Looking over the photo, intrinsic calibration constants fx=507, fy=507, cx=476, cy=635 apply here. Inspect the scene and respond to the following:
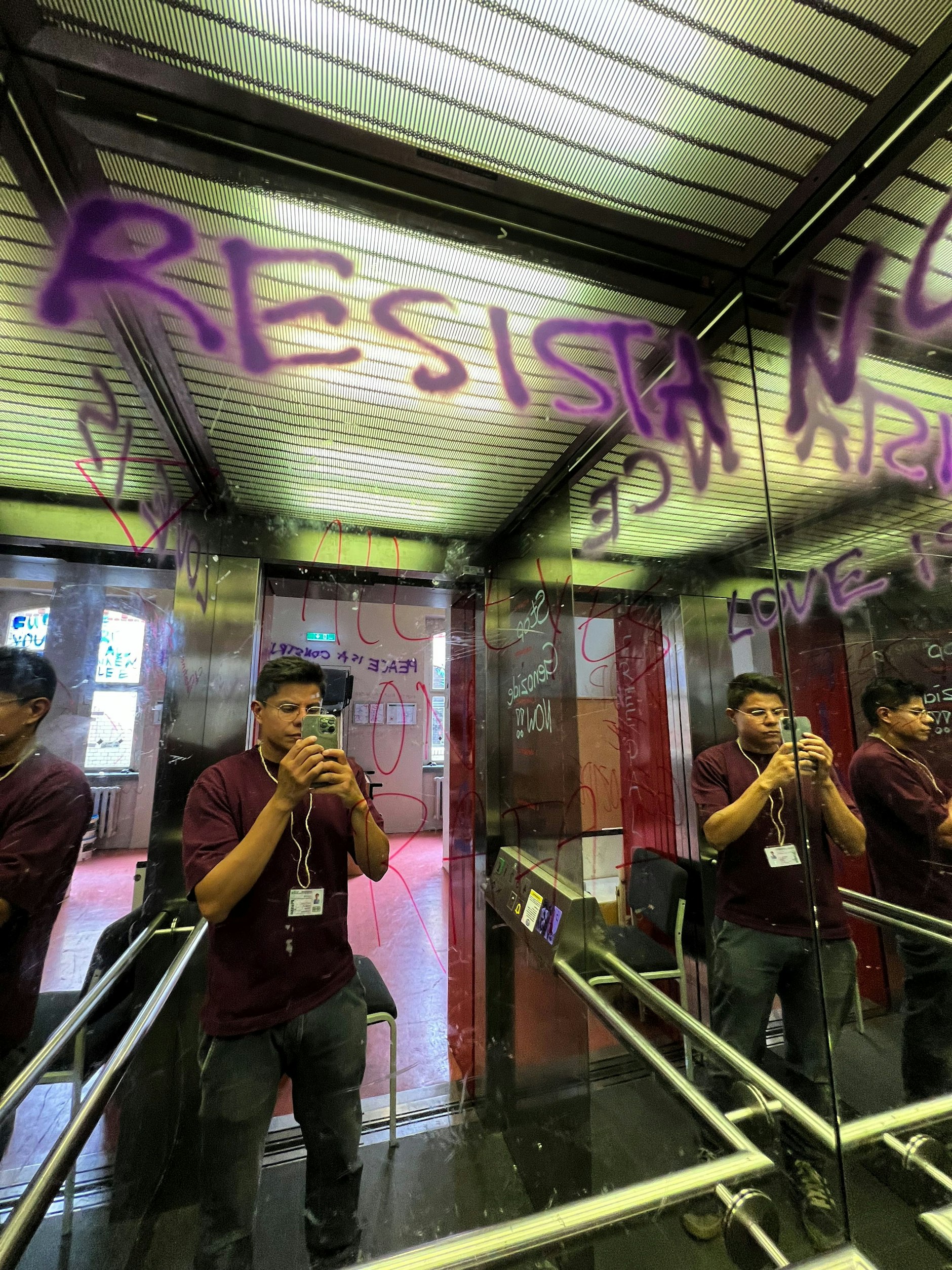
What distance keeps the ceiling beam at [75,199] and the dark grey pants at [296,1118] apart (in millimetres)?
993

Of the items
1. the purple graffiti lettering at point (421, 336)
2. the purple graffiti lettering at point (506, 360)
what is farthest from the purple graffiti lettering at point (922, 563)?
the purple graffiti lettering at point (421, 336)

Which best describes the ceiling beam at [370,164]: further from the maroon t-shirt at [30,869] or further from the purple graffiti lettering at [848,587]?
the maroon t-shirt at [30,869]

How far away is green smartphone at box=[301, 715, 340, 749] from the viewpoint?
0.85 m

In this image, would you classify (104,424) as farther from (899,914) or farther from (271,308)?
(899,914)

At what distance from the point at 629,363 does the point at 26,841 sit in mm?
1186

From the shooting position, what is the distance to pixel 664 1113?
117 centimetres

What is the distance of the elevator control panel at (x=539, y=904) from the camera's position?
3.91 ft

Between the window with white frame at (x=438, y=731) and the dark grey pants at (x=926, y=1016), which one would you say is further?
the window with white frame at (x=438, y=731)

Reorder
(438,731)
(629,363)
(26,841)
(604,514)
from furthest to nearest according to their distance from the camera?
(604,514)
(438,731)
(629,363)
(26,841)

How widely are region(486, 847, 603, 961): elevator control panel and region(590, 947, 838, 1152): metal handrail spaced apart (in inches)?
4.9

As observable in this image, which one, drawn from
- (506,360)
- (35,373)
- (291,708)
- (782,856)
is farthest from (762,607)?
(35,373)

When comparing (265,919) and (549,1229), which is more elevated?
(265,919)

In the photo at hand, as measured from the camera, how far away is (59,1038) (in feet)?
1.97

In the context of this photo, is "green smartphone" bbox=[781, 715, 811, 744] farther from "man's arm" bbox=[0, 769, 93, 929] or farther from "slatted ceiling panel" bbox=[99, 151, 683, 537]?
"man's arm" bbox=[0, 769, 93, 929]
